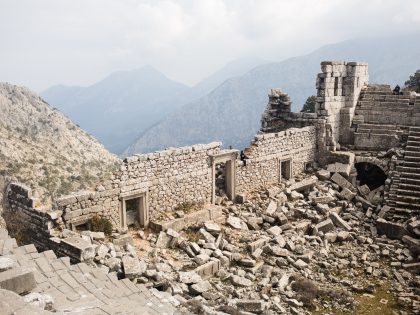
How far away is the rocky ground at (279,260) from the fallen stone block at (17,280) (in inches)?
122

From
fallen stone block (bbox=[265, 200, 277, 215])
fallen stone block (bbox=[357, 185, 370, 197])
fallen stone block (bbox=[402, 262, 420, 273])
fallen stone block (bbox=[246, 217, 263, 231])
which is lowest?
fallen stone block (bbox=[402, 262, 420, 273])

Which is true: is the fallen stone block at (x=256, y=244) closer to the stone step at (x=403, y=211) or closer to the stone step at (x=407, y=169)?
the stone step at (x=403, y=211)

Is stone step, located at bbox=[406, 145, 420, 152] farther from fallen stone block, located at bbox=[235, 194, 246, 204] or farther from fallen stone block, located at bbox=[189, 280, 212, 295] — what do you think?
fallen stone block, located at bbox=[189, 280, 212, 295]

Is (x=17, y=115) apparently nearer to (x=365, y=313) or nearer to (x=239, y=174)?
(x=239, y=174)

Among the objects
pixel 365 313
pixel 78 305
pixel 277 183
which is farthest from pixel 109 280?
pixel 277 183

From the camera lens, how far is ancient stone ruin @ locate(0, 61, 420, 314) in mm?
8633

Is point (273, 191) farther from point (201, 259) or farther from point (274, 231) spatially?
point (201, 259)

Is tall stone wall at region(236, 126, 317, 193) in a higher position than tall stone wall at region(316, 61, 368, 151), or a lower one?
lower

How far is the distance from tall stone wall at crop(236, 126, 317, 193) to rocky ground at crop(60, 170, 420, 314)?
0.70 meters

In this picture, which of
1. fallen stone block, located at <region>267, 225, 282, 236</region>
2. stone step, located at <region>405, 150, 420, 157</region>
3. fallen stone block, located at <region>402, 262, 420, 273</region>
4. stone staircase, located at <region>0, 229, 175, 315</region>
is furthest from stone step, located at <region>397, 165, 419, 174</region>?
stone staircase, located at <region>0, 229, 175, 315</region>

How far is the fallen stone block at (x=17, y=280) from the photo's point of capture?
5.69 m

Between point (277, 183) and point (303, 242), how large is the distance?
4.65 metres

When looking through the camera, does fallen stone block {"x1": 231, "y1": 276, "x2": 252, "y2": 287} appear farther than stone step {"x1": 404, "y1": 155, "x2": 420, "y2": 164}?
No

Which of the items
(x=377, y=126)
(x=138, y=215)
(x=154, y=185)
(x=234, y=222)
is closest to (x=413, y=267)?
(x=234, y=222)
